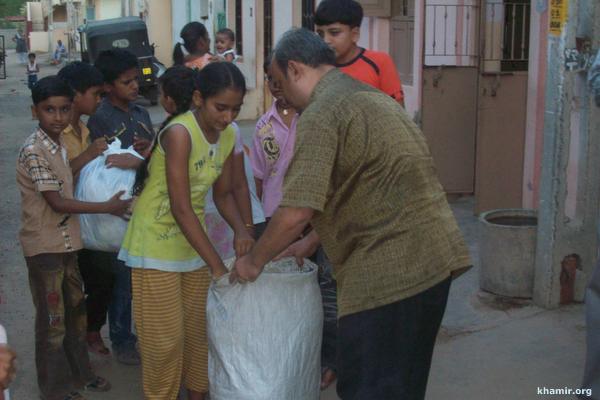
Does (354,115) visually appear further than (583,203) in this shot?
No

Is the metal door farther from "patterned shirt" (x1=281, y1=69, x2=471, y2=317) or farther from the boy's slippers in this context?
"patterned shirt" (x1=281, y1=69, x2=471, y2=317)

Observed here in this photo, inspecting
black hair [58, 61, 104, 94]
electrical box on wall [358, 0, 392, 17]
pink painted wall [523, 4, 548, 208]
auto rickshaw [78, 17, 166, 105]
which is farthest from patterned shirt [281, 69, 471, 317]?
auto rickshaw [78, 17, 166, 105]

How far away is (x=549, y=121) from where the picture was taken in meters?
5.32

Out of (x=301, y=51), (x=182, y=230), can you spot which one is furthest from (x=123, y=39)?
(x=301, y=51)

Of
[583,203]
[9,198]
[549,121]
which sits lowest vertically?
[9,198]

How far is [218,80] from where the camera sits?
3725 mm

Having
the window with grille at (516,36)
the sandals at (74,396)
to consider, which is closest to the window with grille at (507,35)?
the window with grille at (516,36)

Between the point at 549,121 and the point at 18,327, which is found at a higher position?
the point at 549,121

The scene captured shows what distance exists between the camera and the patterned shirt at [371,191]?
3.00 meters

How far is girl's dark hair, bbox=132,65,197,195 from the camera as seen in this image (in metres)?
4.00

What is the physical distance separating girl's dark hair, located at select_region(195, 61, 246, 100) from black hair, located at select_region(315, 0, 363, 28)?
3.15 feet

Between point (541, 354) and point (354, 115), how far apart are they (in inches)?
95.0

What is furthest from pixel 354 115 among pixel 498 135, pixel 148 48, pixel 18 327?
pixel 148 48

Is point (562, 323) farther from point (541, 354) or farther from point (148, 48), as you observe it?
point (148, 48)
